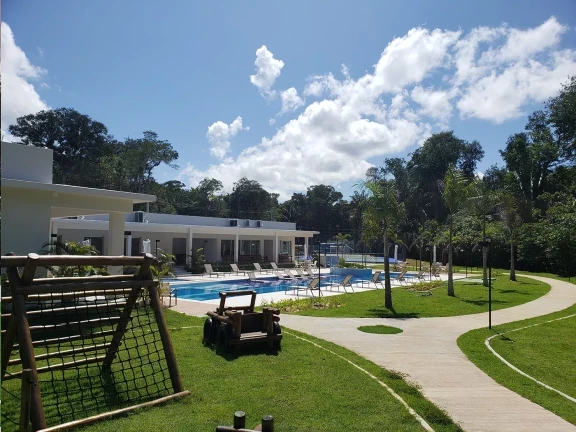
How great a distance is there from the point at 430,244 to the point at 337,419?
38.2 meters

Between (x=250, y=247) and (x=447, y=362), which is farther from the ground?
(x=250, y=247)

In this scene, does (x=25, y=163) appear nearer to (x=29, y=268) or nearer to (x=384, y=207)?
(x=29, y=268)

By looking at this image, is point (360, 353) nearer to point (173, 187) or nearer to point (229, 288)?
point (229, 288)

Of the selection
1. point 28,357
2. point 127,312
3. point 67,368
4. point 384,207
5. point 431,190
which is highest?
point 431,190

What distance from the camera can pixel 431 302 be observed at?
15758 millimetres

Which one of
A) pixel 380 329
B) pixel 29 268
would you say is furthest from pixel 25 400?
pixel 380 329

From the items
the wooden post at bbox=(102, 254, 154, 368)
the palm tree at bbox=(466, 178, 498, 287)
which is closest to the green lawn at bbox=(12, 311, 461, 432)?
the wooden post at bbox=(102, 254, 154, 368)

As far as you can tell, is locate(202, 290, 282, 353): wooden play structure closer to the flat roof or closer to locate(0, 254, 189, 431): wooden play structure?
locate(0, 254, 189, 431): wooden play structure

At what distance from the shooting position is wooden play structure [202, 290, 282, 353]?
7.67m

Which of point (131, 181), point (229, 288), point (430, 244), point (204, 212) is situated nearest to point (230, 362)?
point (229, 288)

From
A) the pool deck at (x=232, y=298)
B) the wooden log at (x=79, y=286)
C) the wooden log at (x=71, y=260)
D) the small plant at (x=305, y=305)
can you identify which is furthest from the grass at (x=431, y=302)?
the wooden log at (x=71, y=260)

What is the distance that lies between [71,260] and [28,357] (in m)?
1.08

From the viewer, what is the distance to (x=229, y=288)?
21531 mm

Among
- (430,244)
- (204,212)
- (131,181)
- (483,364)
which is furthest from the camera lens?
(204,212)
